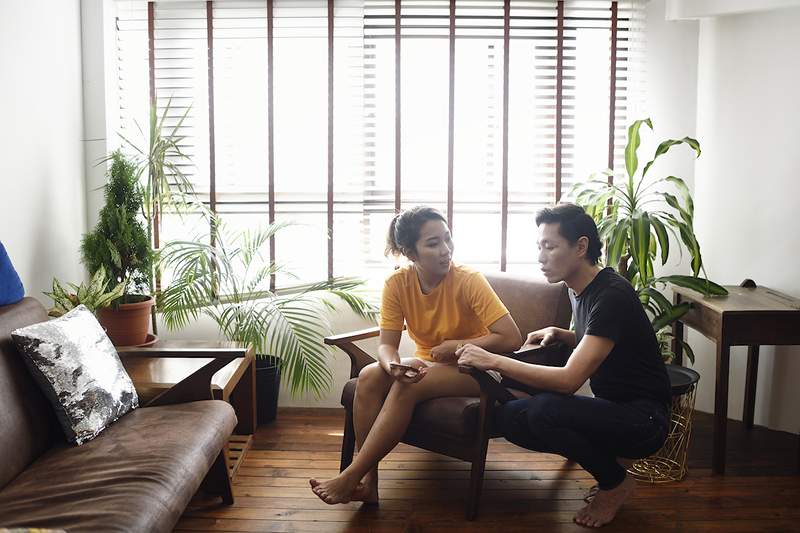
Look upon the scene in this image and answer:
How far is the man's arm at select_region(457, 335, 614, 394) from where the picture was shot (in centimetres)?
268

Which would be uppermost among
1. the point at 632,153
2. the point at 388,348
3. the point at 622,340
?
the point at 632,153

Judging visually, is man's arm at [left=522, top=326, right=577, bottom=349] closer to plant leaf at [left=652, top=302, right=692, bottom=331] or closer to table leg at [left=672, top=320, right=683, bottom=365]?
plant leaf at [left=652, top=302, right=692, bottom=331]

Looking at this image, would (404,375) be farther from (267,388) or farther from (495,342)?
(267,388)

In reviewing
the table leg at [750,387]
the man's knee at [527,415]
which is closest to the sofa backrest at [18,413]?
the man's knee at [527,415]

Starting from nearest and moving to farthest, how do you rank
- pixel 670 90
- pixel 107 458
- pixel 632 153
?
pixel 107 458, pixel 632 153, pixel 670 90

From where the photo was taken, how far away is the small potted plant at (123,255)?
11.7 ft

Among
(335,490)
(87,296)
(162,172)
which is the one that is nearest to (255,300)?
(162,172)

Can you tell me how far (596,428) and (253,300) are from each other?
1929mm

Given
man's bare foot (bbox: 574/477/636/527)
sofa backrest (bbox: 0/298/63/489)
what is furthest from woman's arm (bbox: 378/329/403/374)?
sofa backrest (bbox: 0/298/63/489)

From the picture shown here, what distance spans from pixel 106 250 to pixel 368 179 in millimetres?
1475

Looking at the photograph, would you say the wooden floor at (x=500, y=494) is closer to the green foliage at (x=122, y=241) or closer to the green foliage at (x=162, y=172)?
the green foliage at (x=122, y=241)

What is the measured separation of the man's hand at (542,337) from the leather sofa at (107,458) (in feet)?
4.06

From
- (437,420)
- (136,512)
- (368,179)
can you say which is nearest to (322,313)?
(368,179)

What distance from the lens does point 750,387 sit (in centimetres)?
382
